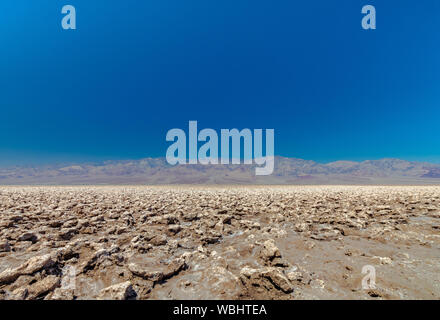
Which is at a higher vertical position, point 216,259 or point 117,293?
point 117,293

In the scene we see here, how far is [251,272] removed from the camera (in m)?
2.61

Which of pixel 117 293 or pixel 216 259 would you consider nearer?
pixel 117 293

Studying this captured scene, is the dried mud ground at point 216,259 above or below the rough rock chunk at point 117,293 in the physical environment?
below

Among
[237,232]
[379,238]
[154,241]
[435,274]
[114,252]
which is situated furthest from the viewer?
[237,232]

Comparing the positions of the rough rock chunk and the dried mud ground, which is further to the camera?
the dried mud ground

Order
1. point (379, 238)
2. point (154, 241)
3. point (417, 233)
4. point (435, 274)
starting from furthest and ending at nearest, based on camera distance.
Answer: point (417, 233)
point (379, 238)
point (154, 241)
point (435, 274)

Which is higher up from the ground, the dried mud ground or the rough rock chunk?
the rough rock chunk

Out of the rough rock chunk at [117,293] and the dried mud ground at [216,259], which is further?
the dried mud ground at [216,259]
